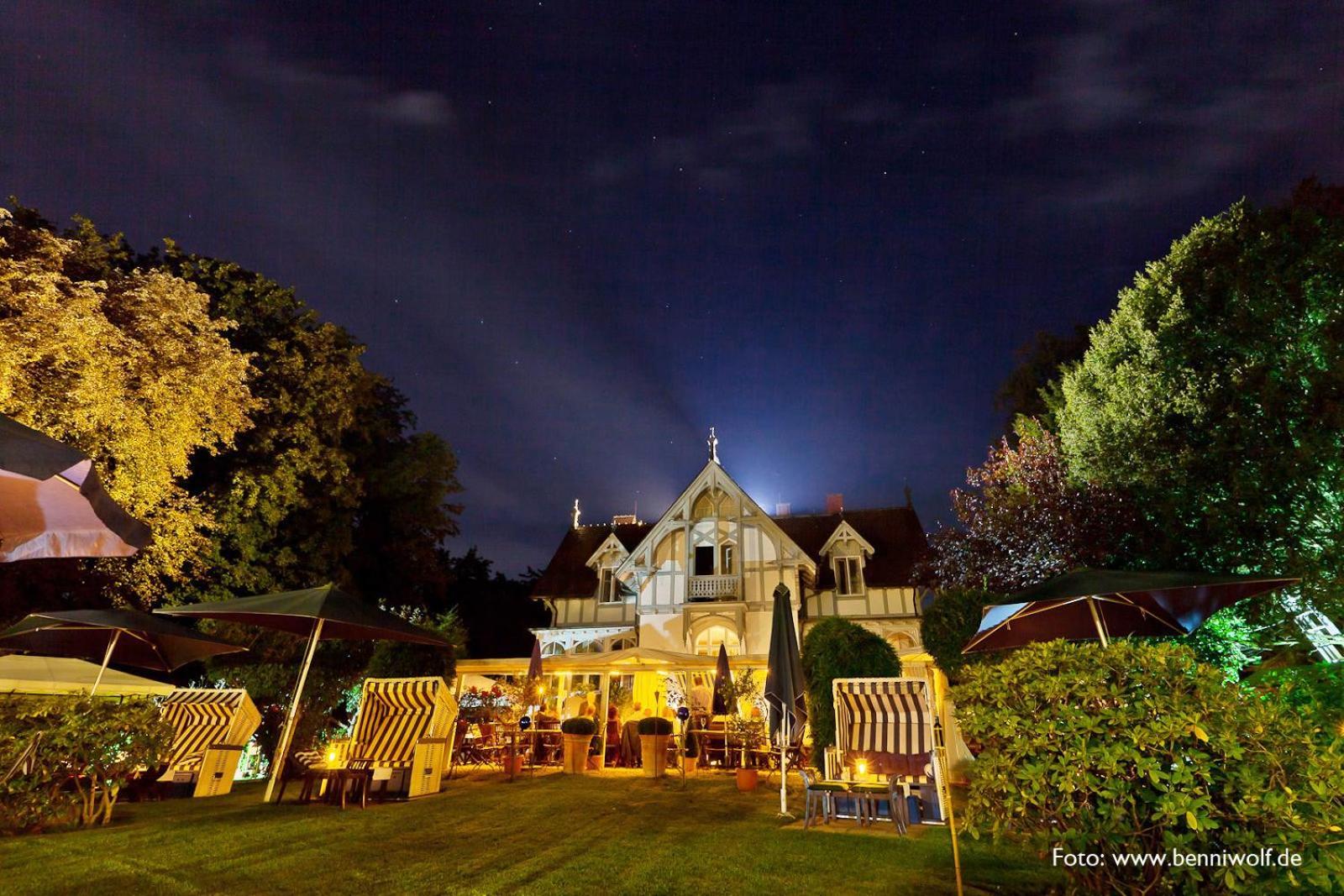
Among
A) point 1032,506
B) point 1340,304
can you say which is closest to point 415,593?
point 1032,506

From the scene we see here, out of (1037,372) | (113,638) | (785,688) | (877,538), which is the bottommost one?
(785,688)

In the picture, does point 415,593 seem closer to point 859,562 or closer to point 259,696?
point 259,696

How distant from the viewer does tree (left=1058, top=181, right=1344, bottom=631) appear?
10.8 meters

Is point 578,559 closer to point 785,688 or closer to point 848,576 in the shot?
point 848,576

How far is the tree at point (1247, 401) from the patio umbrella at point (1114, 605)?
5.30 meters

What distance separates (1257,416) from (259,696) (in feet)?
65.4

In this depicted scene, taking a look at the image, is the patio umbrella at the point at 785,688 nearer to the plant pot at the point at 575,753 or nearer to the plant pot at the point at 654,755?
the plant pot at the point at 654,755

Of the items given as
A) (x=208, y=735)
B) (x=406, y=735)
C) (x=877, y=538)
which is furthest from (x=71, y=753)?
(x=877, y=538)

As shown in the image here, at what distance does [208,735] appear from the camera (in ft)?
33.6

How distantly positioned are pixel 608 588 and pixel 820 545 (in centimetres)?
862

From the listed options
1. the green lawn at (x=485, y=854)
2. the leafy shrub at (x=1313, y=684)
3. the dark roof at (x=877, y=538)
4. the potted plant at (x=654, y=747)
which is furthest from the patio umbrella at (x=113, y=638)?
the dark roof at (x=877, y=538)

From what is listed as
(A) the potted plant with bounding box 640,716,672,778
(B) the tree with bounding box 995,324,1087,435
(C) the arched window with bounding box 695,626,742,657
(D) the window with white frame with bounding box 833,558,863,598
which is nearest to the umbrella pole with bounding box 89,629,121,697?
(A) the potted plant with bounding box 640,716,672,778

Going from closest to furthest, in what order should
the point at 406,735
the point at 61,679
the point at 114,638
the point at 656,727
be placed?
the point at 61,679
the point at 114,638
the point at 406,735
the point at 656,727

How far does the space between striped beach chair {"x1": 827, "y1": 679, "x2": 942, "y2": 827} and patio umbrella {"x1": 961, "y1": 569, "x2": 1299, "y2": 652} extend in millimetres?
1107
